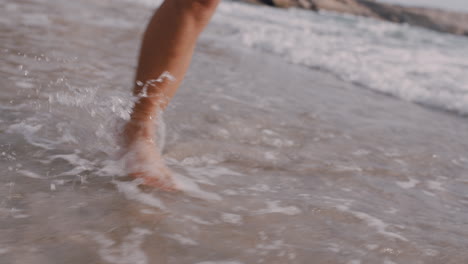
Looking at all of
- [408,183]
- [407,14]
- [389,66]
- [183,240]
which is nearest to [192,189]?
[183,240]

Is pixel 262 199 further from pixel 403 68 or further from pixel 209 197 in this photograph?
pixel 403 68

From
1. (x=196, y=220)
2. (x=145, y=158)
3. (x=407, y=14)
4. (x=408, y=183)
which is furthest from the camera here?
(x=407, y=14)

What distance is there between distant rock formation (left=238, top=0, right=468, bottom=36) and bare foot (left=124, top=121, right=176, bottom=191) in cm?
3505

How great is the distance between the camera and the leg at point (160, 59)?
146 centimetres

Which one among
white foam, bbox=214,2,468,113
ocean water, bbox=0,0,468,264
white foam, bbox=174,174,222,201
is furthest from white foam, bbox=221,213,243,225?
white foam, bbox=214,2,468,113

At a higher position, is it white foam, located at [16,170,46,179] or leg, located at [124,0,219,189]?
leg, located at [124,0,219,189]

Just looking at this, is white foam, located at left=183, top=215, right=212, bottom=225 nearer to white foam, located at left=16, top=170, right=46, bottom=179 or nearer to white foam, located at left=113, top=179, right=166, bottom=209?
white foam, located at left=113, top=179, right=166, bottom=209

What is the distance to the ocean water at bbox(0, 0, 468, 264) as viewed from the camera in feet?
3.48

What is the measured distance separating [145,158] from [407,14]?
1669 inches

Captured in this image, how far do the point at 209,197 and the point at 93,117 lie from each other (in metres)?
0.67

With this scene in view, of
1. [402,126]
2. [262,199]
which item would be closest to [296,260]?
[262,199]

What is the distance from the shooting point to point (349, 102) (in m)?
3.31

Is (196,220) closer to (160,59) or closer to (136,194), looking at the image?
(136,194)

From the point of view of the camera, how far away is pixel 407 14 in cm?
4016
